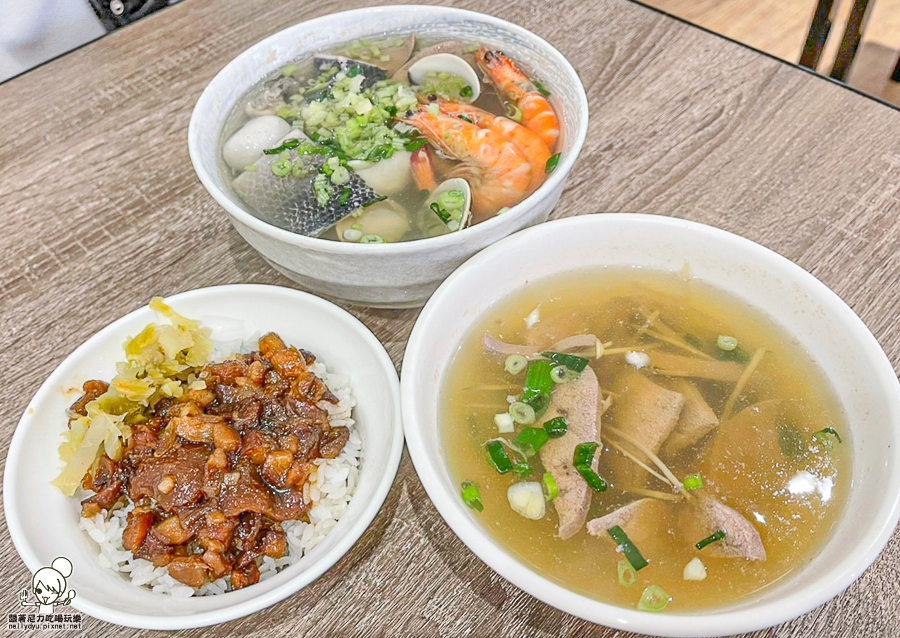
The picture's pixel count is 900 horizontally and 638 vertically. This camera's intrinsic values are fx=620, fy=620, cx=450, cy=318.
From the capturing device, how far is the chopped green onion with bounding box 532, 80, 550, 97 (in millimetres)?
1627

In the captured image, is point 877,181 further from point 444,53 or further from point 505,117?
point 444,53

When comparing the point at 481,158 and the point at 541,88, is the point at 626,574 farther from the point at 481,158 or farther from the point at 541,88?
the point at 541,88

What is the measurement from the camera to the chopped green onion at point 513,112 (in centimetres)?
161

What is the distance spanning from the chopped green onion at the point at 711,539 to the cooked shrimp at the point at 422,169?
97cm

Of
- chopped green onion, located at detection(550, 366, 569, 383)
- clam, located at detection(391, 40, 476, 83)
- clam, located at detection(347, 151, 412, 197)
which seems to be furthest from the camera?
clam, located at detection(391, 40, 476, 83)

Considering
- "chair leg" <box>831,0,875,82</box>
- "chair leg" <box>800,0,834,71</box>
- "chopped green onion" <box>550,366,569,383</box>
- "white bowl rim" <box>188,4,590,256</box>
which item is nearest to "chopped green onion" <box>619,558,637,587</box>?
"chopped green onion" <box>550,366,569,383</box>

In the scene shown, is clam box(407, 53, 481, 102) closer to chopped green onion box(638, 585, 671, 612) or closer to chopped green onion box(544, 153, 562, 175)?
chopped green onion box(544, 153, 562, 175)

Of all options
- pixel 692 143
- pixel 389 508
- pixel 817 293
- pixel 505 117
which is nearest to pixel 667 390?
pixel 817 293

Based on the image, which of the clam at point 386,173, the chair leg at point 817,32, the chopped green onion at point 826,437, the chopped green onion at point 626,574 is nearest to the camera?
the chopped green onion at point 626,574

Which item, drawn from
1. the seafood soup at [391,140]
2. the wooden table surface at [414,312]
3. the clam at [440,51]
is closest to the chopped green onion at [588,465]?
the wooden table surface at [414,312]

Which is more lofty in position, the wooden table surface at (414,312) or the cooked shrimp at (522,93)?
the cooked shrimp at (522,93)

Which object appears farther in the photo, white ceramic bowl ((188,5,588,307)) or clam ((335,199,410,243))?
clam ((335,199,410,243))

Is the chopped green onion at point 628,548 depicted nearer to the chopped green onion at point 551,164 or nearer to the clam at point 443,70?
the chopped green onion at point 551,164

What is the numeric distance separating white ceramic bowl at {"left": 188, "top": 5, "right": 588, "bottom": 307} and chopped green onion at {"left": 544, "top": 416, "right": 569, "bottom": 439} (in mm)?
376
